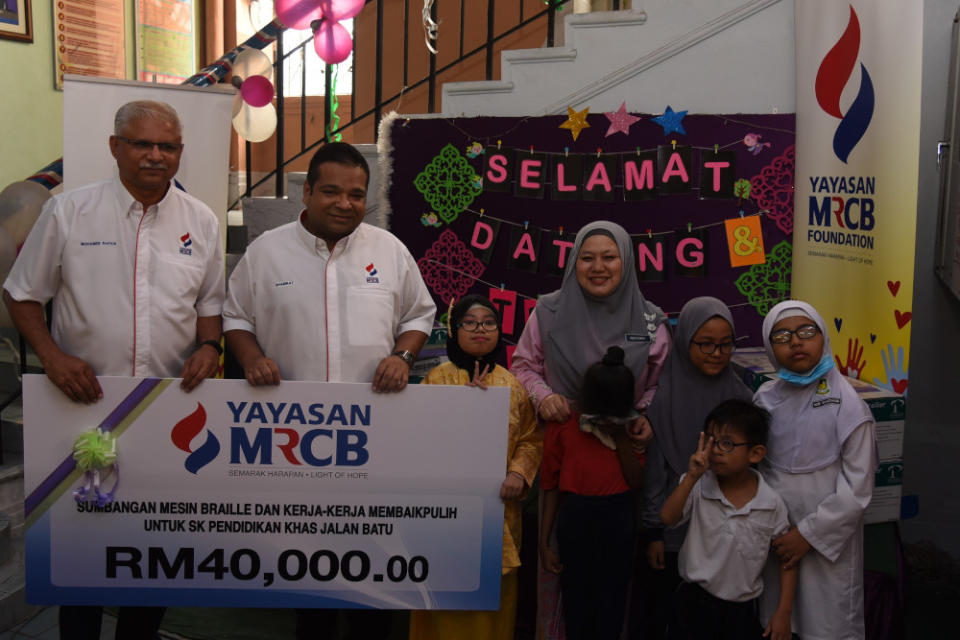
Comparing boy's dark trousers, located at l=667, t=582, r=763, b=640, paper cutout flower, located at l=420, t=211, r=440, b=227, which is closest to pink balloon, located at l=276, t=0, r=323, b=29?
paper cutout flower, located at l=420, t=211, r=440, b=227

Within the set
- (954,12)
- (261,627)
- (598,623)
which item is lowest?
(261,627)

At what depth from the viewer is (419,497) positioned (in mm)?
1965

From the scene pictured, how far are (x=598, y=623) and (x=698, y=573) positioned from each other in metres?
0.29

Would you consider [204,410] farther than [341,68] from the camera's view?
No

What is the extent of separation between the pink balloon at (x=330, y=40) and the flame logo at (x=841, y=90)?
2365mm

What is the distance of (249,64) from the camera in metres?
4.24

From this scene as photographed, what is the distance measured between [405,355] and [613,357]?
0.53m

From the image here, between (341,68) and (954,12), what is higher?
(341,68)

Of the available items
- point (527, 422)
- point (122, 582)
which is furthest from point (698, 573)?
point (122, 582)

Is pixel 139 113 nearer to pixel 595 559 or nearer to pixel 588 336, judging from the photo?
pixel 588 336

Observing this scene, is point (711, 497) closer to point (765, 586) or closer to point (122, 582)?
point (765, 586)

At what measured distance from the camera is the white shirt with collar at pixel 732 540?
1.89 metres

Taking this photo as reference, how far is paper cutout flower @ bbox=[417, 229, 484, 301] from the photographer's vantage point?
11.8ft

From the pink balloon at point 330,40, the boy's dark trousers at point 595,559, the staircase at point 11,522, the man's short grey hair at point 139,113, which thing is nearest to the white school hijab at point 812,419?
the boy's dark trousers at point 595,559
